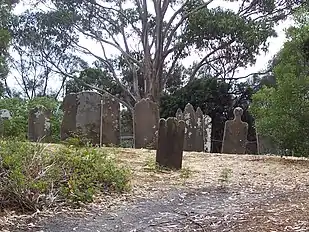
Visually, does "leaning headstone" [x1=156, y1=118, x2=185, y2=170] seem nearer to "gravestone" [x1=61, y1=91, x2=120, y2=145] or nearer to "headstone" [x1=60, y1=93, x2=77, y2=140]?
"gravestone" [x1=61, y1=91, x2=120, y2=145]

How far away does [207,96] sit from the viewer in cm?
1884

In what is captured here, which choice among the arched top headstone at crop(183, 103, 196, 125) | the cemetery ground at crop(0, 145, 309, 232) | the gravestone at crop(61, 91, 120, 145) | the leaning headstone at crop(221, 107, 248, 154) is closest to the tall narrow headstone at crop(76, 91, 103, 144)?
the gravestone at crop(61, 91, 120, 145)

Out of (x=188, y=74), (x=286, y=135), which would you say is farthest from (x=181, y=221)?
(x=188, y=74)

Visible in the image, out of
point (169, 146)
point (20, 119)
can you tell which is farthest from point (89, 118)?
point (169, 146)

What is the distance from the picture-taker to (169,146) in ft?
23.6

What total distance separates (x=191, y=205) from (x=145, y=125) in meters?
6.56

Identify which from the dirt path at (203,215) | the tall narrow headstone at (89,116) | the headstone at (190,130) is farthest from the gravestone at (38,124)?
the dirt path at (203,215)

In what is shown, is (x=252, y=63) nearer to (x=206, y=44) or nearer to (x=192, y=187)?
(x=206, y=44)

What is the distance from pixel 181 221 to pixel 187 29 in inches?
645

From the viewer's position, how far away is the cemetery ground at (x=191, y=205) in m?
4.18

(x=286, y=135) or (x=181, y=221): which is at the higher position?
(x=286, y=135)

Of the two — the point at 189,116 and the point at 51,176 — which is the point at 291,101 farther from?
the point at 51,176

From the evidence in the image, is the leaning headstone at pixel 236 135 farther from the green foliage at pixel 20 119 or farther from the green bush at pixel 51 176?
the green bush at pixel 51 176

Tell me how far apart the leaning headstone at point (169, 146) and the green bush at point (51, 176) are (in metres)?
1.10
